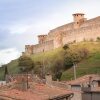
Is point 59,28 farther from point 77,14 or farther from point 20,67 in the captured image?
point 20,67

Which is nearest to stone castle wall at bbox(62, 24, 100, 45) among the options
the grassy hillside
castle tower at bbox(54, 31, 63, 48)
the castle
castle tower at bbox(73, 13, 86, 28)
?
the castle

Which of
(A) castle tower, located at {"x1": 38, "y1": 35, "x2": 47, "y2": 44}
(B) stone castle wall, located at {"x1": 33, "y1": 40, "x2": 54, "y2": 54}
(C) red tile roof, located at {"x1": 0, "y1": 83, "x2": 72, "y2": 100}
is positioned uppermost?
(A) castle tower, located at {"x1": 38, "y1": 35, "x2": 47, "y2": 44}

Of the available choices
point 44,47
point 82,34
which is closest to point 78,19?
point 82,34

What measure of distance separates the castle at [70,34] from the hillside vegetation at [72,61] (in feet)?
12.7

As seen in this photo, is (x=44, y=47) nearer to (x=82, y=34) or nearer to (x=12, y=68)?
(x=12, y=68)

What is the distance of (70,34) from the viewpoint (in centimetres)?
12775

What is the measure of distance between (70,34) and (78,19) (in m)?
6.67

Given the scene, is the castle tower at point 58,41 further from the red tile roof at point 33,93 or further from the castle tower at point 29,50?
the red tile roof at point 33,93

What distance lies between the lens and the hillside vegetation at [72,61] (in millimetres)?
93375

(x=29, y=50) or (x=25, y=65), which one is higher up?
(x=29, y=50)

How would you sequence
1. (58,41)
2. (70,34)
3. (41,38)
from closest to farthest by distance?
1. (70,34)
2. (58,41)
3. (41,38)

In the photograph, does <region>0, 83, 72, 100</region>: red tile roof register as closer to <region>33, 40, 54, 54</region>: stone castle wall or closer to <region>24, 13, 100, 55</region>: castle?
<region>24, 13, 100, 55</region>: castle

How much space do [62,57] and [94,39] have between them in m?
11.0

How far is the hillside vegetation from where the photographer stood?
93375 mm
